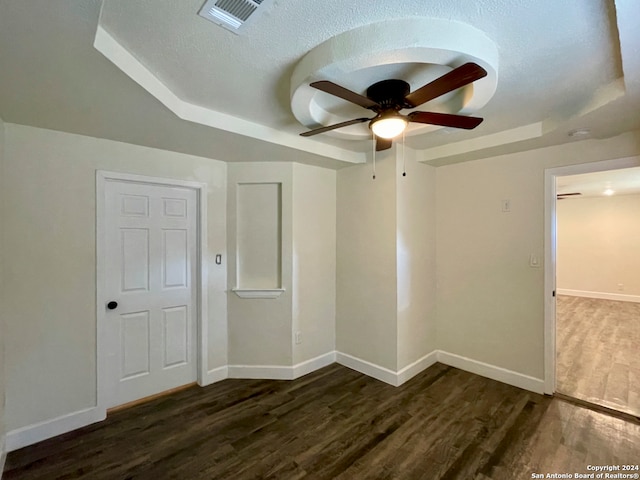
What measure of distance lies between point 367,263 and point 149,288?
2.19 metres

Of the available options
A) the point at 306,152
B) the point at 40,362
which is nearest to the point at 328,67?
the point at 306,152

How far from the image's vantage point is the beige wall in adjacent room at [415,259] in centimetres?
312

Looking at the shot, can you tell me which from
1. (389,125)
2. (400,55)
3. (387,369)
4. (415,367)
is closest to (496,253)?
(415,367)

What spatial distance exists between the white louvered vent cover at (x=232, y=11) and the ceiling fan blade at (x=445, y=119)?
1.00m

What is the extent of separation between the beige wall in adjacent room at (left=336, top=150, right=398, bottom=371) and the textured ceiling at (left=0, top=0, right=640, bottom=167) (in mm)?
912

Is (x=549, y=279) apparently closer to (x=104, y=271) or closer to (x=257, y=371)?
(x=257, y=371)

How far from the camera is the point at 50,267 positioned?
7.48ft

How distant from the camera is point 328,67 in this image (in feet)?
4.97

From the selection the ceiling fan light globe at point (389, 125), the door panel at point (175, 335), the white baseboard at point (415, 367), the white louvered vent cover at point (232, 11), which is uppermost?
the white louvered vent cover at point (232, 11)

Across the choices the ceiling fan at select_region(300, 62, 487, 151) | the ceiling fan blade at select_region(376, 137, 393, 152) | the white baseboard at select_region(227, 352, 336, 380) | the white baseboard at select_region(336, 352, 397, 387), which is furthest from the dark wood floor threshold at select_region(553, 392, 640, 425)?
the ceiling fan blade at select_region(376, 137, 393, 152)

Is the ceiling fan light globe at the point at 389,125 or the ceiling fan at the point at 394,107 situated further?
the ceiling fan light globe at the point at 389,125

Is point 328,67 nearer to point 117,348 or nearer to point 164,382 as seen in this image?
point 117,348

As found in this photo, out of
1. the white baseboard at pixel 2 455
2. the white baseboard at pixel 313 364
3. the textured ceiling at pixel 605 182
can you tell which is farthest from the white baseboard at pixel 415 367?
the white baseboard at pixel 2 455

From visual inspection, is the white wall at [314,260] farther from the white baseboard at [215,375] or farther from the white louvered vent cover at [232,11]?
the white louvered vent cover at [232,11]
